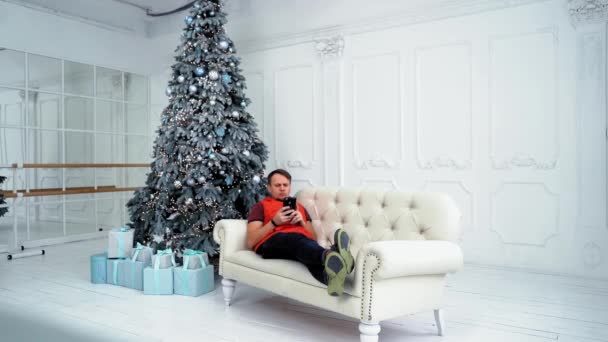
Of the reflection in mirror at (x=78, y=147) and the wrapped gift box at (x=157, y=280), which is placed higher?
the reflection in mirror at (x=78, y=147)

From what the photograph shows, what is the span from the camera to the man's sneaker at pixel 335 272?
239 centimetres

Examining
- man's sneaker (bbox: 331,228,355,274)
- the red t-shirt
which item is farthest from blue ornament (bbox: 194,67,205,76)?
man's sneaker (bbox: 331,228,355,274)

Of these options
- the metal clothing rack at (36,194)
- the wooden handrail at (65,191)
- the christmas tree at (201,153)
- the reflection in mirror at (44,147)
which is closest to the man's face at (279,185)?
the christmas tree at (201,153)

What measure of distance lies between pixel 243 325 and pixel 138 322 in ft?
2.26

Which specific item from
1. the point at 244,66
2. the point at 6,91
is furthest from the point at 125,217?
the point at 244,66

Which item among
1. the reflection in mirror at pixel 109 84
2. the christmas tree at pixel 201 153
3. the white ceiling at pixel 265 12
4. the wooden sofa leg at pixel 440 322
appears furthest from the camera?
the reflection in mirror at pixel 109 84

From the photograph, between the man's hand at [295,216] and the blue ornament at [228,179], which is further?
the blue ornament at [228,179]

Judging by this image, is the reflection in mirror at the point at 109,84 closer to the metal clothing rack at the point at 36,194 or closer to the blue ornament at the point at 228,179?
the metal clothing rack at the point at 36,194

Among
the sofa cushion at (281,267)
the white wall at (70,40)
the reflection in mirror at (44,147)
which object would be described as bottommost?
the sofa cushion at (281,267)

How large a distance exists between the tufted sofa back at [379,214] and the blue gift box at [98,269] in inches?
72.3

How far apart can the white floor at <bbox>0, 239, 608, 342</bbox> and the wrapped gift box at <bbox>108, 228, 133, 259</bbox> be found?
0.29 m

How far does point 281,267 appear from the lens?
113 inches

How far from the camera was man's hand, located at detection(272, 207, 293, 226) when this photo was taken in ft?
9.87

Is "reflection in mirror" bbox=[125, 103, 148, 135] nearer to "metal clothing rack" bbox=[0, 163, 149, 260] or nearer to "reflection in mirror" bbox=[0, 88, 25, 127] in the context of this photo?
"metal clothing rack" bbox=[0, 163, 149, 260]
